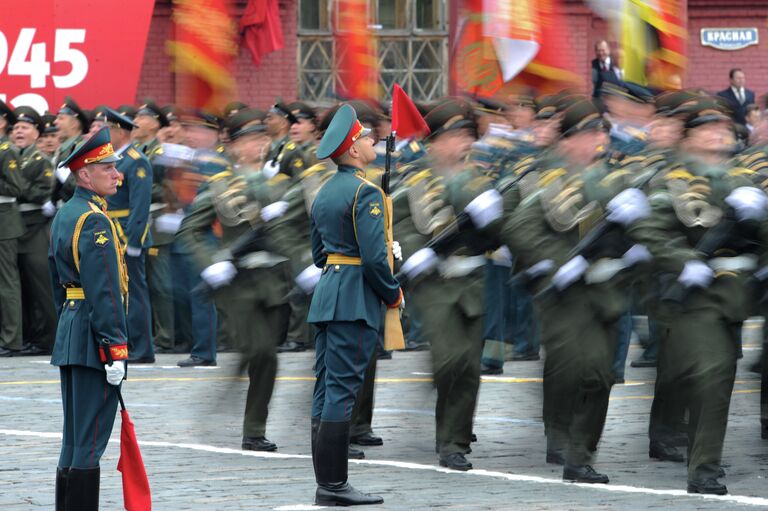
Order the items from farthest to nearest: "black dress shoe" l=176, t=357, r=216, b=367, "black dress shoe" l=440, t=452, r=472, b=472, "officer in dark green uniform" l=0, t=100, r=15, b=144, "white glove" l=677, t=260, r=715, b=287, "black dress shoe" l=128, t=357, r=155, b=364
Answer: "officer in dark green uniform" l=0, t=100, r=15, b=144, "black dress shoe" l=128, t=357, r=155, b=364, "black dress shoe" l=176, t=357, r=216, b=367, "black dress shoe" l=440, t=452, r=472, b=472, "white glove" l=677, t=260, r=715, b=287

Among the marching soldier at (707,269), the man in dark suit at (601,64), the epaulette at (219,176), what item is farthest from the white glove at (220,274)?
the man in dark suit at (601,64)

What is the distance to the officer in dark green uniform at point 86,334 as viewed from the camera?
741cm

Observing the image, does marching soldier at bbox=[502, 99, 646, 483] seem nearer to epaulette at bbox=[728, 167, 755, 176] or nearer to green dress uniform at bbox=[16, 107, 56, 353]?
epaulette at bbox=[728, 167, 755, 176]

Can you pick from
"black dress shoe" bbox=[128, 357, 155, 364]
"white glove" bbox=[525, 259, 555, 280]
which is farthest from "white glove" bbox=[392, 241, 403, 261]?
"black dress shoe" bbox=[128, 357, 155, 364]

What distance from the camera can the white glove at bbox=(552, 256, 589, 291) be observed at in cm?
897

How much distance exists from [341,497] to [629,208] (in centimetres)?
203

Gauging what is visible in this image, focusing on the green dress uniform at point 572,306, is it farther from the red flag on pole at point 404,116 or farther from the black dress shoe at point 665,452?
the red flag on pole at point 404,116

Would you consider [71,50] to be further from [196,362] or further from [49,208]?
[196,362]

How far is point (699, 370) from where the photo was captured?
857cm

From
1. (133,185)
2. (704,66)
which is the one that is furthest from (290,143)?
(704,66)

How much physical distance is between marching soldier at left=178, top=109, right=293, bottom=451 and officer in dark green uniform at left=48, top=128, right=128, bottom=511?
2.54 m

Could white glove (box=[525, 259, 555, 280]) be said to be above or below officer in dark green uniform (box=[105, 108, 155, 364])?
above

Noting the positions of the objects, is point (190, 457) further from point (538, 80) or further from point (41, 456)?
point (538, 80)

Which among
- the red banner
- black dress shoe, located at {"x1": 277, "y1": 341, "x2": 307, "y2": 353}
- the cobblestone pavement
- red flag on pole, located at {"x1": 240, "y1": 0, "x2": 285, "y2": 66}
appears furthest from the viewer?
red flag on pole, located at {"x1": 240, "y1": 0, "x2": 285, "y2": 66}
